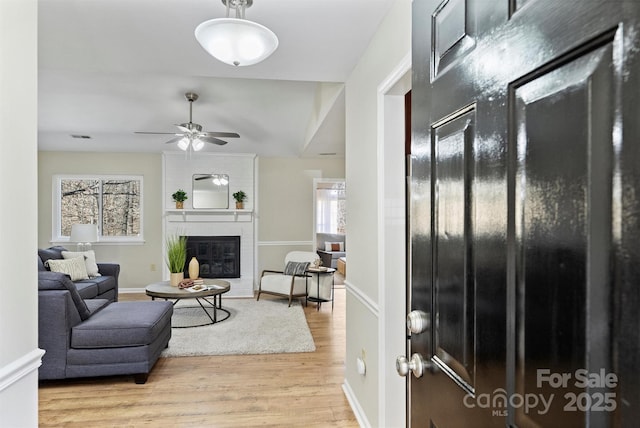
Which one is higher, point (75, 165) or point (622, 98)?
point (75, 165)

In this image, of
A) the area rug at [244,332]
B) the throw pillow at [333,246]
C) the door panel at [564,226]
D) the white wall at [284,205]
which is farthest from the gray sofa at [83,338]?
the throw pillow at [333,246]

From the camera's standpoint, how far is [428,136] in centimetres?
94

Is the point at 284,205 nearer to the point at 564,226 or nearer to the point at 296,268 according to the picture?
the point at 296,268

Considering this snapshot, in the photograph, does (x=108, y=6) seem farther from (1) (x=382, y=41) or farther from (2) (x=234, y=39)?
(1) (x=382, y=41)

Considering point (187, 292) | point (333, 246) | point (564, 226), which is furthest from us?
point (333, 246)

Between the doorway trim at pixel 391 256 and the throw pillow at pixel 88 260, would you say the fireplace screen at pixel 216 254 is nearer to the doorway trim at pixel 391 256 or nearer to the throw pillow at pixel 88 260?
the throw pillow at pixel 88 260

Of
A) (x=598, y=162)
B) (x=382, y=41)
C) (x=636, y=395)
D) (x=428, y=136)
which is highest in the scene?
(x=382, y=41)

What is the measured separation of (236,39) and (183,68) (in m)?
1.21

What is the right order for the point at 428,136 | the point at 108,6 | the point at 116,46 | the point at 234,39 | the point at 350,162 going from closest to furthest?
the point at 428,136, the point at 234,39, the point at 108,6, the point at 116,46, the point at 350,162

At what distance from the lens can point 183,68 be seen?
2.55 m

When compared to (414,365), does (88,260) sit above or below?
below

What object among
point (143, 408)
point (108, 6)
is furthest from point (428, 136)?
point (143, 408)

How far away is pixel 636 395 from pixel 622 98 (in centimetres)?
34
